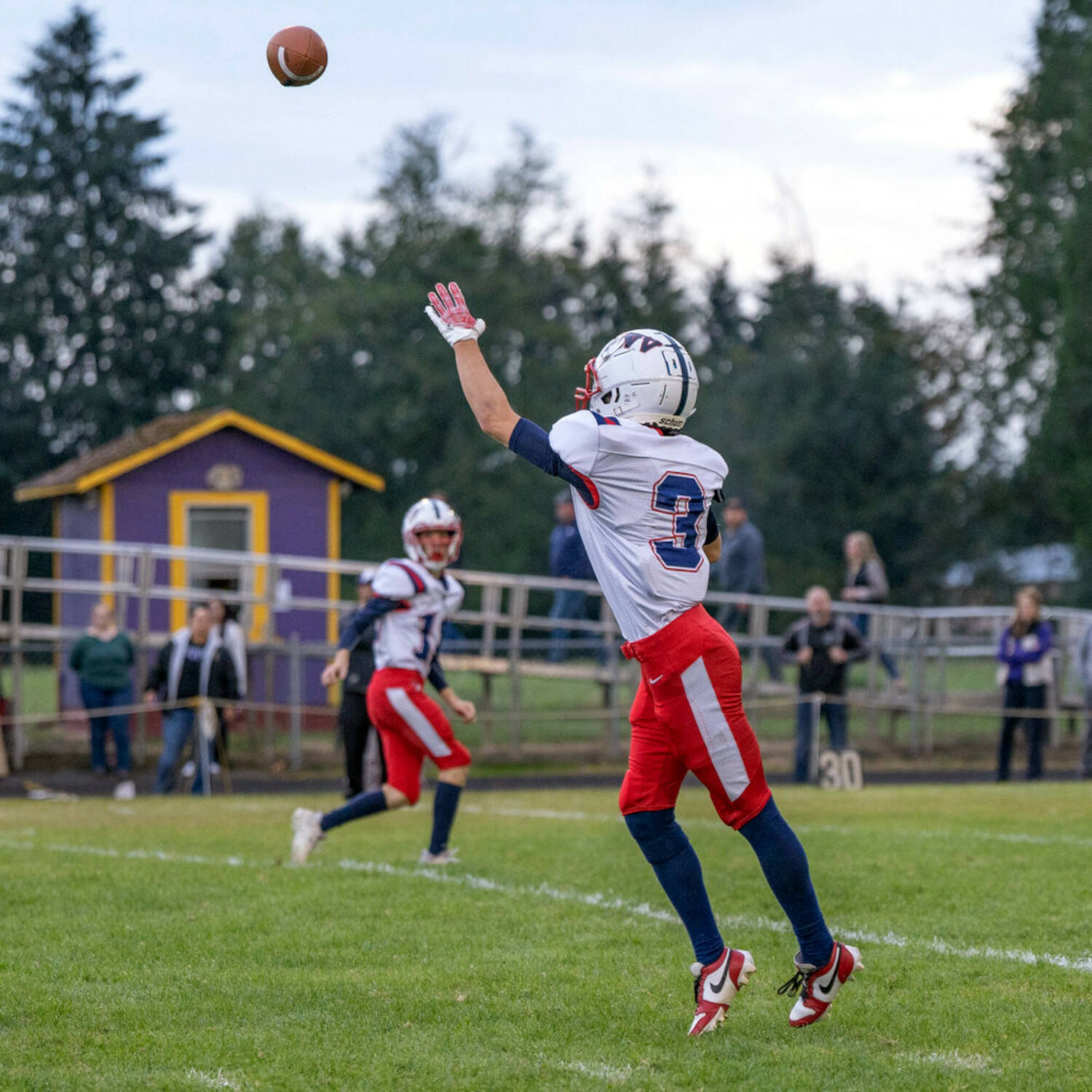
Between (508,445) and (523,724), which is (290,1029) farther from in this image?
(523,724)

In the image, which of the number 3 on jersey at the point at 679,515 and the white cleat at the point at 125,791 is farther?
the white cleat at the point at 125,791

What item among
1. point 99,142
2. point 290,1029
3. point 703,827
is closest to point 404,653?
point 703,827

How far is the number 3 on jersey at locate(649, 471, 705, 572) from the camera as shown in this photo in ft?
16.9

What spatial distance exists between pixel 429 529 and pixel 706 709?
446 cm

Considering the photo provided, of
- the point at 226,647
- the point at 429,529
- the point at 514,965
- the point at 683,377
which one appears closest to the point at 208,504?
the point at 226,647

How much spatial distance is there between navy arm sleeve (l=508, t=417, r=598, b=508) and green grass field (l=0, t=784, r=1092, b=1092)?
167 centimetres

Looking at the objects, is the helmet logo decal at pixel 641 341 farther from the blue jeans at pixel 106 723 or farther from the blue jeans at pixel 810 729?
the blue jeans at pixel 106 723

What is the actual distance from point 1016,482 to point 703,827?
33751mm

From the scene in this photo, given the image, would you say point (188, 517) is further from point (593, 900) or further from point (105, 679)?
point (593, 900)

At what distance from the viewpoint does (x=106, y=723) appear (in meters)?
16.4

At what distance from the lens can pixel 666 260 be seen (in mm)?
59219

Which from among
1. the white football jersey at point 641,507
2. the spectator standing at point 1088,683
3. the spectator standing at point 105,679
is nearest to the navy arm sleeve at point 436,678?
the white football jersey at point 641,507

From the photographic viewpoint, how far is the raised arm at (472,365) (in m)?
5.07

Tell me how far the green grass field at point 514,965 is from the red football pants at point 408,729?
1.65 ft
